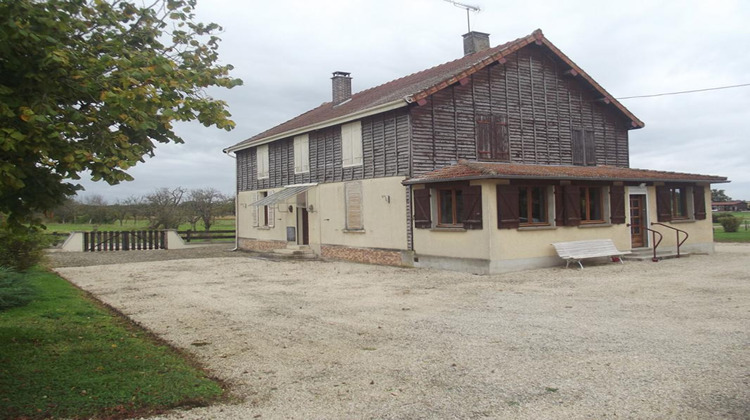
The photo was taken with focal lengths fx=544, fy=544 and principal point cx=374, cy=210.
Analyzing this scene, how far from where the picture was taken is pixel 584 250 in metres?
15.3

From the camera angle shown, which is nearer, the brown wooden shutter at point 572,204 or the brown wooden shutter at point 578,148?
the brown wooden shutter at point 572,204

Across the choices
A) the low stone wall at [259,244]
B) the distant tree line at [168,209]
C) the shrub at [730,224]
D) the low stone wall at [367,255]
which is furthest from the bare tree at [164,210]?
the shrub at [730,224]

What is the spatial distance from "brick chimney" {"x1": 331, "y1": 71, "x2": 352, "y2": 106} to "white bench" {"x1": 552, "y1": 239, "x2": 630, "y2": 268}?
13170 millimetres

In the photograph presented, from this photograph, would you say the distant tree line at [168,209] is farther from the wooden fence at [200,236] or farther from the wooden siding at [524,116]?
the wooden siding at [524,116]

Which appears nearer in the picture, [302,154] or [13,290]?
[13,290]

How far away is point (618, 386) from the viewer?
4922 mm

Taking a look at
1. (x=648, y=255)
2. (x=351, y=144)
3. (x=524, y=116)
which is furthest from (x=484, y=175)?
(x=648, y=255)

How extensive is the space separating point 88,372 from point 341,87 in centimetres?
2100

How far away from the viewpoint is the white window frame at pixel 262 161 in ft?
81.7

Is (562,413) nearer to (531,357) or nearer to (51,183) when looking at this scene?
(531,357)

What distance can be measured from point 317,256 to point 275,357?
15077mm

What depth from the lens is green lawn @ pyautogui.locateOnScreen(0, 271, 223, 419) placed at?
4430 millimetres

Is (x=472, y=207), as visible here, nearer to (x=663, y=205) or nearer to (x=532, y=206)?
(x=532, y=206)

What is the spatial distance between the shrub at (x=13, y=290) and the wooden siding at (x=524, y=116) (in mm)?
10389
